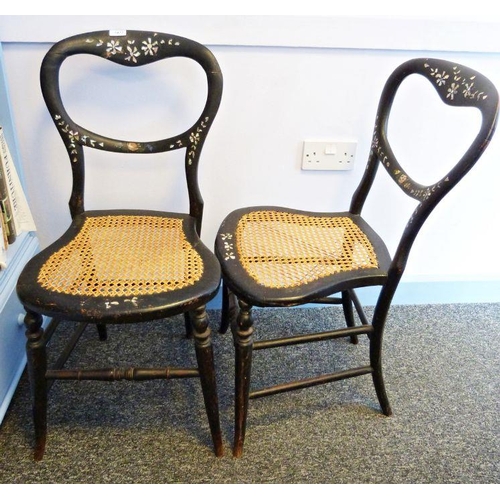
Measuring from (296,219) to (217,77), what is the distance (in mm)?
380

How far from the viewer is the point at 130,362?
1.26 metres

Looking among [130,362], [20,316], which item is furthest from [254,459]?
[20,316]

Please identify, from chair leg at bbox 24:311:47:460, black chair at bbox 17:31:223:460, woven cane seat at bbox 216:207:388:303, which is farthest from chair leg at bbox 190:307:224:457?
chair leg at bbox 24:311:47:460

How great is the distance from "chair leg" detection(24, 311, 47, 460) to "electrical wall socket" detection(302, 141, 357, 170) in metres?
0.79

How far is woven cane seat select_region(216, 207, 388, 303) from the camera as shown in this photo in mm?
891

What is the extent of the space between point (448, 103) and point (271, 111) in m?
0.45

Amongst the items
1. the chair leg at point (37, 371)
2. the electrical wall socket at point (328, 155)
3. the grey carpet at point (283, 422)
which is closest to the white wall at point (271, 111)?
the electrical wall socket at point (328, 155)

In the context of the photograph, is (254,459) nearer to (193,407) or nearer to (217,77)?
(193,407)

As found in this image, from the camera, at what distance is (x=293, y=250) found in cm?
98

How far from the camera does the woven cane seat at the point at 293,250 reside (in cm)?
89

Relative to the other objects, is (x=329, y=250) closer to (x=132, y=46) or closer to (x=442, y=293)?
(x=132, y=46)

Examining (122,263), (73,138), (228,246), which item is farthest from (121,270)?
(73,138)

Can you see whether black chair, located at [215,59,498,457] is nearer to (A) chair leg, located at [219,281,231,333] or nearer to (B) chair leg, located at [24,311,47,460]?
(A) chair leg, located at [219,281,231,333]

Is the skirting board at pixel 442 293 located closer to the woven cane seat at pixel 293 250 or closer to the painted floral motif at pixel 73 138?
the woven cane seat at pixel 293 250
